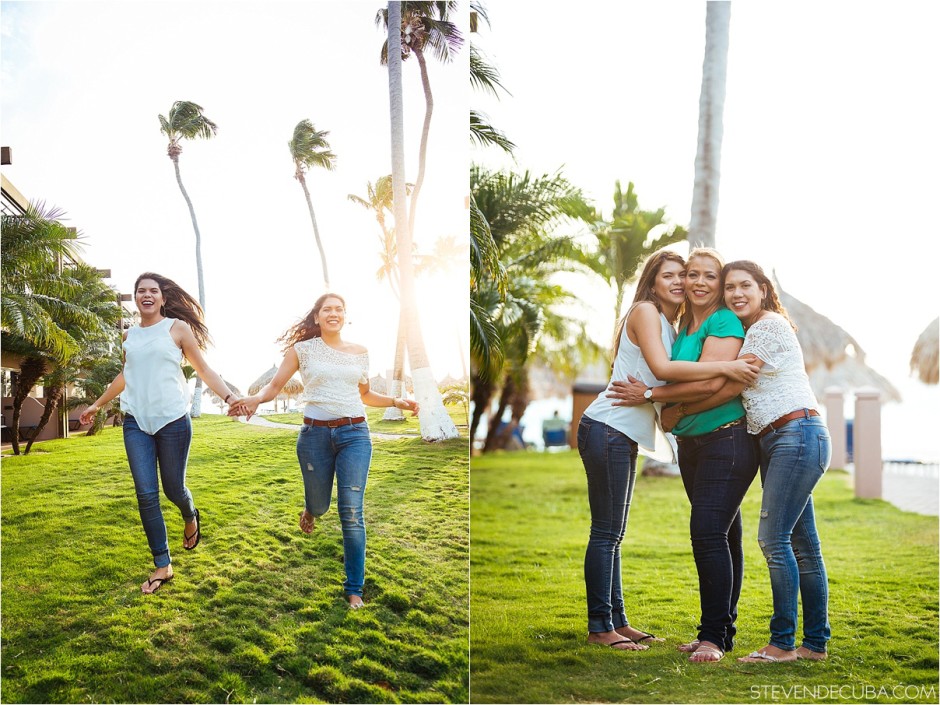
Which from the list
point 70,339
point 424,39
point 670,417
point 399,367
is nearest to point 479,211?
point 424,39

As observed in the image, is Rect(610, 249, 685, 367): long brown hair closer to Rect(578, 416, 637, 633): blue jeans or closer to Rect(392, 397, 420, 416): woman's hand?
Rect(578, 416, 637, 633): blue jeans

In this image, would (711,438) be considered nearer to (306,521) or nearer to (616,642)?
(616,642)

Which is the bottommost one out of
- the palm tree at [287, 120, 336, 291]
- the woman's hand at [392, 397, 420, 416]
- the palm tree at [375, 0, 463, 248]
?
the woman's hand at [392, 397, 420, 416]

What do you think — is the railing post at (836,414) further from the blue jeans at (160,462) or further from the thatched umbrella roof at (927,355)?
the blue jeans at (160,462)

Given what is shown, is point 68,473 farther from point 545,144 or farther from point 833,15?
point 545,144

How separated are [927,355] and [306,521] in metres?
11.9

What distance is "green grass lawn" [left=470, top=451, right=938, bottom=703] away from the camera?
3949 millimetres

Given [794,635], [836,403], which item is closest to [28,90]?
[794,635]

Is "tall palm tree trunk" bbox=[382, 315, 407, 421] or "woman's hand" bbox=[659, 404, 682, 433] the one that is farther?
"tall palm tree trunk" bbox=[382, 315, 407, 421]

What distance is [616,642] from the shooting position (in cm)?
413

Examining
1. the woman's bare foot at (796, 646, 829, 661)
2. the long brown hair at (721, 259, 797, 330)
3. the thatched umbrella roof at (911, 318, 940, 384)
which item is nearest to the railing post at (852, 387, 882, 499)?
the thatched umbrella roof at (911, 318, 940, 384)

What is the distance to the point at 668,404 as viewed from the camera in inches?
155

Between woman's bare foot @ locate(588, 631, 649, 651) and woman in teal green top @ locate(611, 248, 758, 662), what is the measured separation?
1.00ft

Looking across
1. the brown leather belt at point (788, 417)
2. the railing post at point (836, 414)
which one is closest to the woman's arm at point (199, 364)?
the brown leather belt at point (788, 417)
